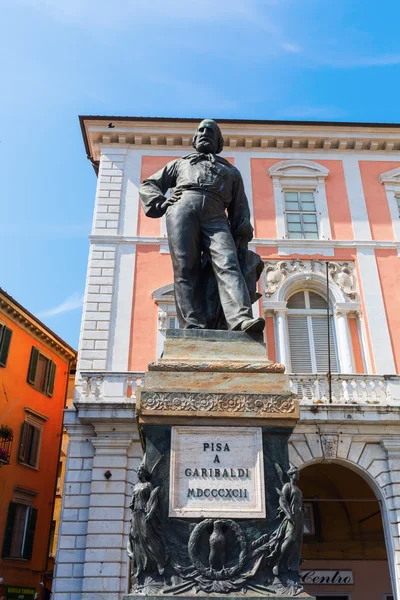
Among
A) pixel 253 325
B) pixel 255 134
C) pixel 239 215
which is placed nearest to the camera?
pixel 253 325

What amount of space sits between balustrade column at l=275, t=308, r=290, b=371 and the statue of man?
31.1 feet

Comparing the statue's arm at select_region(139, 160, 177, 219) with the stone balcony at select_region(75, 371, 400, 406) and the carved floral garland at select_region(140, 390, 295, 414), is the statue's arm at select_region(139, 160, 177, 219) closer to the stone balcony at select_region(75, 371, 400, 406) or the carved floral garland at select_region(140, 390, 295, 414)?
the carved floral garland at select_region(140, 390, 295, 414)

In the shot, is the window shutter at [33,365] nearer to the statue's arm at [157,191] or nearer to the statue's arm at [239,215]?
the statue's arm at [157,191]

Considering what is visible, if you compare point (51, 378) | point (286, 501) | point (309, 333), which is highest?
point (51, 378)

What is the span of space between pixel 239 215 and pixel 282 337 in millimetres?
9735

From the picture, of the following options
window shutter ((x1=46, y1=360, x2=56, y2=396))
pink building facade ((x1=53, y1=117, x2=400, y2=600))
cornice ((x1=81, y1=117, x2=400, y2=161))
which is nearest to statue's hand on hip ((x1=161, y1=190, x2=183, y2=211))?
pink building facade ((x1=53, y1=117, x2=400, y2=600))

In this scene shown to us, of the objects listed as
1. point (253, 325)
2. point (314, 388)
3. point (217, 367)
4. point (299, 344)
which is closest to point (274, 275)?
point (299, 344)

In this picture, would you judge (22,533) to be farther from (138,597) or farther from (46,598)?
(138,597)

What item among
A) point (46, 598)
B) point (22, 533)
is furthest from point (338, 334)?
point (46, 598)

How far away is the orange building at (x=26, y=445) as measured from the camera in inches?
767

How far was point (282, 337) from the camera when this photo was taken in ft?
48.1

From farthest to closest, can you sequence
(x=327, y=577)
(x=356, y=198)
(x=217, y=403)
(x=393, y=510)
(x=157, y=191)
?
(x=356, y=198), (x=327, y=577), (x=393, y=510), (x=157, y=191), (x=217, y=403)

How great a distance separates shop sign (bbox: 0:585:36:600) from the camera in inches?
710

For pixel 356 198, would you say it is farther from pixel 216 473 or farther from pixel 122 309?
pixel 216 473
